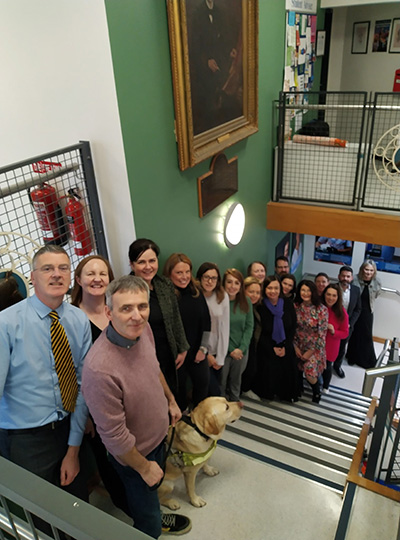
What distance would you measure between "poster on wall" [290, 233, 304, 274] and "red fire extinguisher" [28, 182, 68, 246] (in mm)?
5305

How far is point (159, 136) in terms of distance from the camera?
122 inches

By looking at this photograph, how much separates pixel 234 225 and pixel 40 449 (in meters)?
3.26

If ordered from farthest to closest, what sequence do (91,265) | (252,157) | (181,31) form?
(252,157)
(181,31)
(91,265)

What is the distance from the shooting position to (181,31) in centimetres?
304

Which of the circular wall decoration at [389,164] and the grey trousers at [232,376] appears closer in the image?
the grey trousers at [232,376]

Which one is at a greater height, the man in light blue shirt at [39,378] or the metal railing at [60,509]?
the metal railing at [60,509]

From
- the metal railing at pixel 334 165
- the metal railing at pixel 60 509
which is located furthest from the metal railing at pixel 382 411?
the metal railing at pixel 334 165

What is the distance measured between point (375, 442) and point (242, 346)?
1307mm

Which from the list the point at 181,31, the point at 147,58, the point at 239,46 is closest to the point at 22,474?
the point at 147,58

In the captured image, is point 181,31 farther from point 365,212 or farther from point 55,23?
point 365,212

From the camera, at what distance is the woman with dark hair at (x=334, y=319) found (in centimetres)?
441

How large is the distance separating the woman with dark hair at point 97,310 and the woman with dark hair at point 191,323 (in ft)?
2.77

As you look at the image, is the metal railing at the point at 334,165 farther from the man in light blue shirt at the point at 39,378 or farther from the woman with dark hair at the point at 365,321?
the man in light blue shirt at the point at 39,378

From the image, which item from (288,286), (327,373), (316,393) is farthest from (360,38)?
(316,393)
